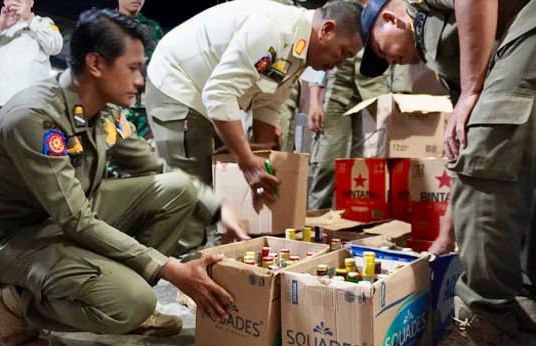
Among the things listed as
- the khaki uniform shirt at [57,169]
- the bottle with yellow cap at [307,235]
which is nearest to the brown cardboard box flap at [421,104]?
the bottle with yellow cap at [307,235]

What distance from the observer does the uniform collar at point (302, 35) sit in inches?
69.4

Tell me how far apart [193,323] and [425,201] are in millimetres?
1214

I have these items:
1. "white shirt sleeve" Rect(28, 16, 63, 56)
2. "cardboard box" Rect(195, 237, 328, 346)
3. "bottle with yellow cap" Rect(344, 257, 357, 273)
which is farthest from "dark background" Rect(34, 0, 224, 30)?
"bottle with yellow cap" Rect(344, 257, 357, 273)

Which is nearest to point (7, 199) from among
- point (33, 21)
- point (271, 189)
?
point (271, 189)

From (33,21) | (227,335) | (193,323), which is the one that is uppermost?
(33,21)

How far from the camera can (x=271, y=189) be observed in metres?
1.76

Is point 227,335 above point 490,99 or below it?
below

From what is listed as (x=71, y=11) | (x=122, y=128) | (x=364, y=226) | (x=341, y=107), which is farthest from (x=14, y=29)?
(x=364, y=226)

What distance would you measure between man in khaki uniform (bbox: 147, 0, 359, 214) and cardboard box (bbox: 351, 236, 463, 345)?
530 millimetres

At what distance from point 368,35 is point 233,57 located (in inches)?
19.0

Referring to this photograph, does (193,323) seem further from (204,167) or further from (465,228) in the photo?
(465,228)

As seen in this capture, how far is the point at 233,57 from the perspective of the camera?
1676mm

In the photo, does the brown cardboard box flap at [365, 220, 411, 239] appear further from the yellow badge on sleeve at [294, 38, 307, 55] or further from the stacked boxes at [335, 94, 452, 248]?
the yellow badge on sleeve at [294, 38, 307, 55]

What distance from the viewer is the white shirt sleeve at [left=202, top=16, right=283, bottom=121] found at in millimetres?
1663
